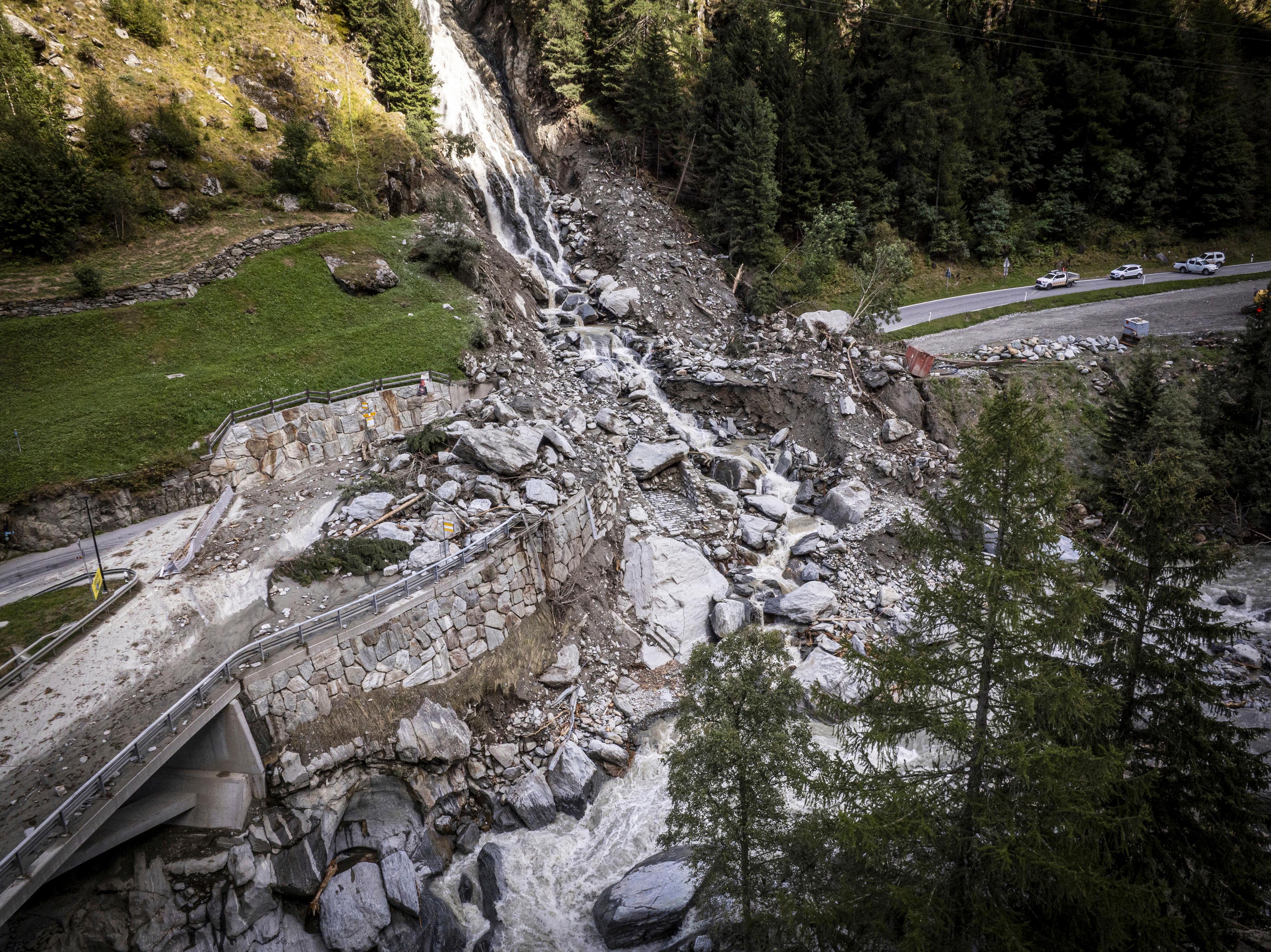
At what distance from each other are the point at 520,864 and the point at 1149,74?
65.1 metres

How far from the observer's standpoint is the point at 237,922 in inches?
524

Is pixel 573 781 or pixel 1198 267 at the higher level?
pixel 1198 267

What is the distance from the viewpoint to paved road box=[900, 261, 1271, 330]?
39688mm

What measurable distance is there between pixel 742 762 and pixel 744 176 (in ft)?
118

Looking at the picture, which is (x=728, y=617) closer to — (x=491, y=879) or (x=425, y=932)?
(x=491, y=879)

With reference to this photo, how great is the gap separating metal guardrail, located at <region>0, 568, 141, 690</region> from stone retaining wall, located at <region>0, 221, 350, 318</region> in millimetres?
13745

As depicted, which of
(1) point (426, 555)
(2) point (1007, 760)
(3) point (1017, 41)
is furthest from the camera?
(3) point (1017, 41)

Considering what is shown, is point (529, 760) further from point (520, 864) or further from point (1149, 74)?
point (1149, 74)

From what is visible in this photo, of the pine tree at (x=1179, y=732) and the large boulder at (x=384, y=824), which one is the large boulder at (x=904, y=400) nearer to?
the pine tree at (x=1179, y=732)

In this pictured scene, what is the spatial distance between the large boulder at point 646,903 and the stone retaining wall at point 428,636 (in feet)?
22.3

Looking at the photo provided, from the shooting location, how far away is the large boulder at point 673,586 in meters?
22.2

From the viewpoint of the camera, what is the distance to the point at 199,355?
24.7 meters

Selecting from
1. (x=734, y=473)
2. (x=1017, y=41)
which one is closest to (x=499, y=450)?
(x=734, y=473)

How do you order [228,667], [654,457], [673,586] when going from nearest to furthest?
1. [228,667]
2. [673,586]
3. [654,457]
